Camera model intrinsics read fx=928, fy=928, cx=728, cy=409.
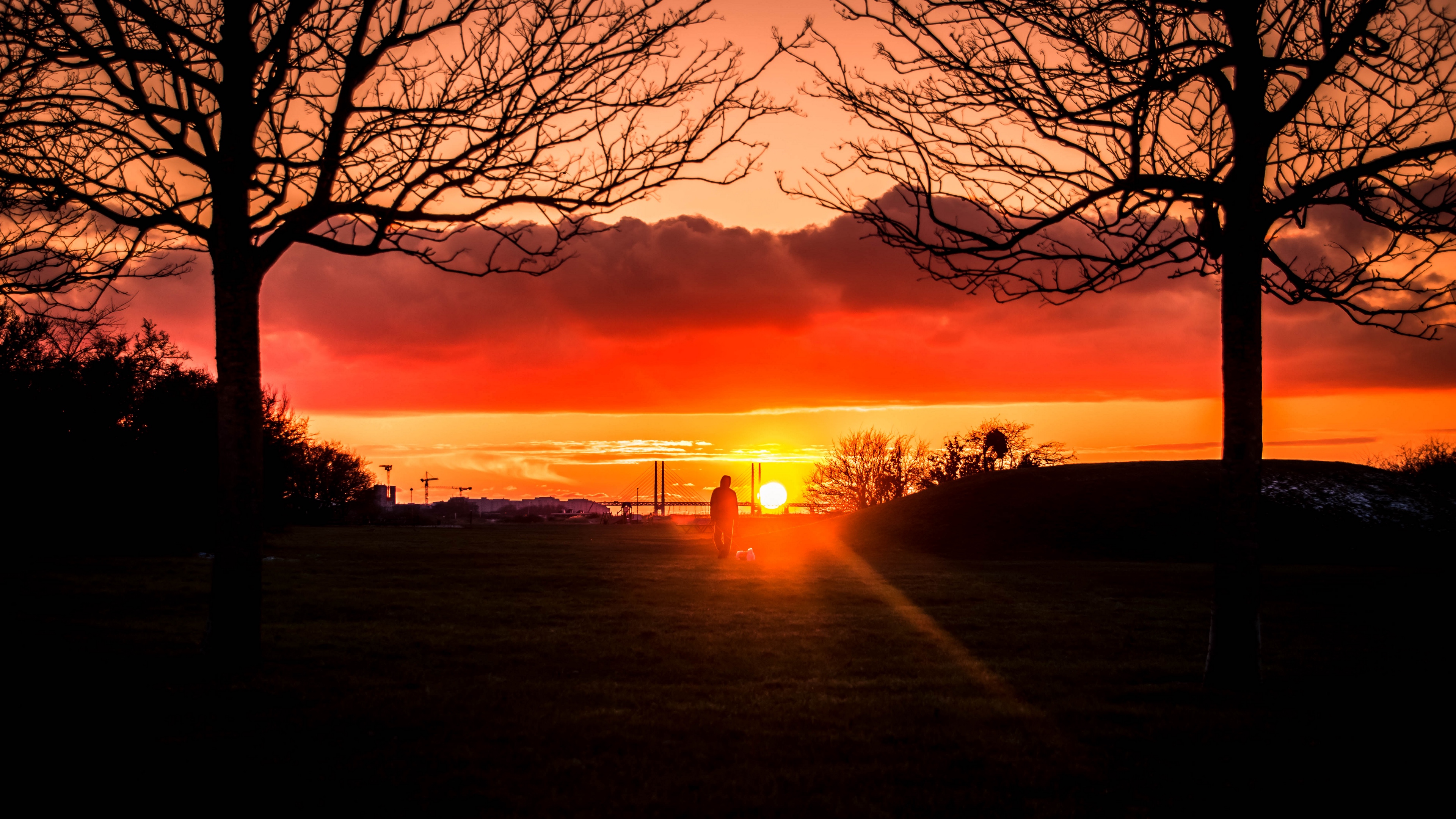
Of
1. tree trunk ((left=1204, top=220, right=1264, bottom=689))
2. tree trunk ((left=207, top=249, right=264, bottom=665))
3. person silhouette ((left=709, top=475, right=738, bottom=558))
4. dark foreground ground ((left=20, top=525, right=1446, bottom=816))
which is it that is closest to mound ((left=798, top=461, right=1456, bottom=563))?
person silhouette ((left=709, top=475, right=738, bottom=558))

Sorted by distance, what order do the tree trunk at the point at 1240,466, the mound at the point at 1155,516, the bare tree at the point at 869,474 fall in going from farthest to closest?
the bare tree at the point at 869,474
the mound at the point at 1155,516
the tree trunk at the point at 1240,466

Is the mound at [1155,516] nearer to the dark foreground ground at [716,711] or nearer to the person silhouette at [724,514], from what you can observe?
the person silhouette at [724,514]

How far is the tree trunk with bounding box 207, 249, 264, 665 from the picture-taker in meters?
8.86

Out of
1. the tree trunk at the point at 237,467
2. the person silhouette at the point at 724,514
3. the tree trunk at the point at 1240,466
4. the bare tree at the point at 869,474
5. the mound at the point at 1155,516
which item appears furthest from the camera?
the bare tree at the point at 869,474

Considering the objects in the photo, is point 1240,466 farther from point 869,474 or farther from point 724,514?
point 869,474

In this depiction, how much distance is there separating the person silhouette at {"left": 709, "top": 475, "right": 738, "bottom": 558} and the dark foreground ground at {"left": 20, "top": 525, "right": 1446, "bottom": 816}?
9555 millimetres

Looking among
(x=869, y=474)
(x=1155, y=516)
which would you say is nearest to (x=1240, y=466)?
(x=1155, y=516)

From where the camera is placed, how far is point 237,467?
29.0ft

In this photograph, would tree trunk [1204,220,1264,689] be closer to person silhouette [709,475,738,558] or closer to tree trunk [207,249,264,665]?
tree trunk [207,249,264,665]

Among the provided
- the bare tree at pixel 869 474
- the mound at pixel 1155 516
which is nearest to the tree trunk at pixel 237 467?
the mound at pixel 1155 516

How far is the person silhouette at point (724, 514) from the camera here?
86.3ft

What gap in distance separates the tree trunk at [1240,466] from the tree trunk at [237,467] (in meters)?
9.07

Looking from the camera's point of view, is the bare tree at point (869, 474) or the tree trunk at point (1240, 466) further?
the bare tree at point (869, 474)

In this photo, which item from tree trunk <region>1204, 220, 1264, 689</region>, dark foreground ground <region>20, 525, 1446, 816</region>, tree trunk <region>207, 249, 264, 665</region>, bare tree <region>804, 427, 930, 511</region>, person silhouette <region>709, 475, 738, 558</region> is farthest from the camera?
bare tree <region>804, 427, 930, 511</region>
